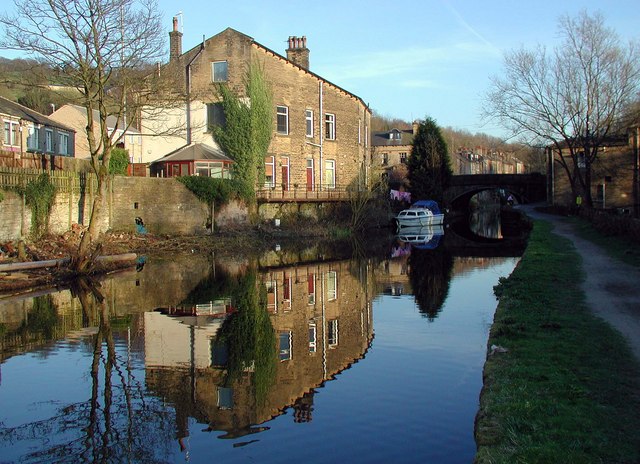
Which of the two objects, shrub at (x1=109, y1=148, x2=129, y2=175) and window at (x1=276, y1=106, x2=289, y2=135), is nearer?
shrub at (x1=109, y1=148, x2=129, y2=175)

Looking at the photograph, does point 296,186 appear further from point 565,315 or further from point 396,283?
point 565,315

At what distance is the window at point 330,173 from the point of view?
1751 inches

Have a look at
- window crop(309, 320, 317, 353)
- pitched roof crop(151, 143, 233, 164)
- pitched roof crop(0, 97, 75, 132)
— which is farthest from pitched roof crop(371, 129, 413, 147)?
window crop(309, 320, 317, 353)

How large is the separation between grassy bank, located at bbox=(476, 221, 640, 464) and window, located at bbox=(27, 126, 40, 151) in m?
31.1

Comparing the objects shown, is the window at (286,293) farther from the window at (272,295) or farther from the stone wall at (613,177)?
the stone wall at (613,177)

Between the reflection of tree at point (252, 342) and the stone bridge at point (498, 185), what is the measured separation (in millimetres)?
49416

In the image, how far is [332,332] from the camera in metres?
13.4

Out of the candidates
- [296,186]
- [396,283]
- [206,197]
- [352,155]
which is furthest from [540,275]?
[352,155]

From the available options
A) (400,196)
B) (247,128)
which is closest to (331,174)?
(247,128)

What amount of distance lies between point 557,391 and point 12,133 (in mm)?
33542

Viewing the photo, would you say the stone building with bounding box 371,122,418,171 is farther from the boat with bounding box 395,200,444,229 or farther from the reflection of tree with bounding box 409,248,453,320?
the reflection of tree with bounding box 409,248,453,320

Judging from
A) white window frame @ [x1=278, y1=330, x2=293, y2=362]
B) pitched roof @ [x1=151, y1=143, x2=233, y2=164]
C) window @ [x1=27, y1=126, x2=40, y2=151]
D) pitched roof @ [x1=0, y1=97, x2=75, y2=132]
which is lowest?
white window frame @ [x1=278, y1=330, x2=293, y2=362]

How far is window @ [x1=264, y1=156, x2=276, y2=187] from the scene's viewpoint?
Result: 39.6 meters

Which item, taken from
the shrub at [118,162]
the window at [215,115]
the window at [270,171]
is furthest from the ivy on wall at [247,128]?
the shrub at [118,162]
